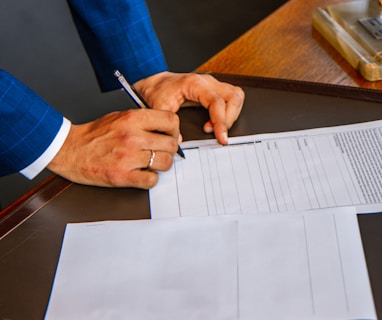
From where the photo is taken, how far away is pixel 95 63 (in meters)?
A: 1.23

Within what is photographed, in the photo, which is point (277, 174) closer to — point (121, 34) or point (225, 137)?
point (225, 137)

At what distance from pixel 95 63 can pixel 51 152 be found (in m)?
0.37

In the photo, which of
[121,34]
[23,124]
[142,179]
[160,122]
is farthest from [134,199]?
[121,34]

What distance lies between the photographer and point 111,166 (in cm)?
87

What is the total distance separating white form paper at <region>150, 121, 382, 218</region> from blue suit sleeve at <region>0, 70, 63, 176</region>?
223mm

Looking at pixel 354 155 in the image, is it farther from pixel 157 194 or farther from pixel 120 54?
pixel 120 54

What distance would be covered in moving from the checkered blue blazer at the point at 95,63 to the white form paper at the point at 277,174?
24cm

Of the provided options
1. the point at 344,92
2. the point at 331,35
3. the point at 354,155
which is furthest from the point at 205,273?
the point at 331,35

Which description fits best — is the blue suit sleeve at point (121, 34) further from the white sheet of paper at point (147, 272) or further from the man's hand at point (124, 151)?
the white sheet of paper at point (147, 272)

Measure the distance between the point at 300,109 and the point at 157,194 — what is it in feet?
0.98

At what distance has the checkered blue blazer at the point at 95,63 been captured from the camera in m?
0.92

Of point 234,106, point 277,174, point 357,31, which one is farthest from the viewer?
point 357,31

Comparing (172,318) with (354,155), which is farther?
(354,155)

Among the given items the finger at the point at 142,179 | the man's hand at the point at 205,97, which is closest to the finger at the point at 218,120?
the man's hand at the point at 205,97
